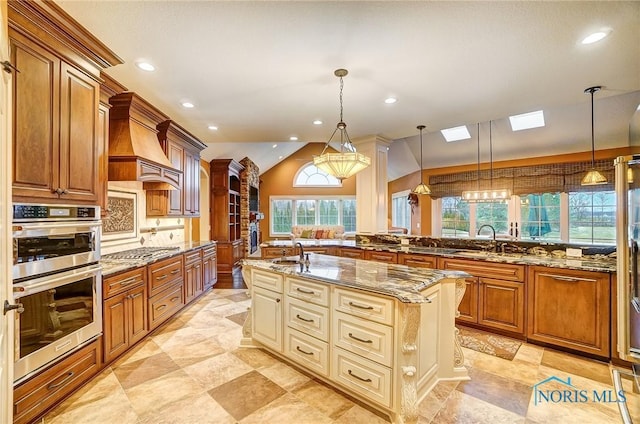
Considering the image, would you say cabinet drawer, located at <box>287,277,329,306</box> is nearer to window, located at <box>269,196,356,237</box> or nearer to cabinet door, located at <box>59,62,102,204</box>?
cabinet door, located at <box>59,62,102,204</box>

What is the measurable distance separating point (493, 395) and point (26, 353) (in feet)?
10.3

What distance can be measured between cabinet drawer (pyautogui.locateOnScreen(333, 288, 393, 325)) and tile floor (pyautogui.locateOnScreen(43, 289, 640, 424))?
667 mm

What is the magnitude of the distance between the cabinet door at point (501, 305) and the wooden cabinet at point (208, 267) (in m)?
3.97

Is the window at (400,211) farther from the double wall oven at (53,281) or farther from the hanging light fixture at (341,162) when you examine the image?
the double wall oven at (53,281)

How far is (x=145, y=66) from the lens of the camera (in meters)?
2.58

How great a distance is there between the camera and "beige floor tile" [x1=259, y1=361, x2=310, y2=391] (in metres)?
2.32

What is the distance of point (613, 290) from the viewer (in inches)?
102

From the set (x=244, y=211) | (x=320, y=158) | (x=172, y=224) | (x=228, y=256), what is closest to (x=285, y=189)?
(x=244, y=211)

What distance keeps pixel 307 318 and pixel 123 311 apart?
174 cm

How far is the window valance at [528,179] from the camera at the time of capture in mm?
5630

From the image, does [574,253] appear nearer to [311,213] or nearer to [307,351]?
[307,351]

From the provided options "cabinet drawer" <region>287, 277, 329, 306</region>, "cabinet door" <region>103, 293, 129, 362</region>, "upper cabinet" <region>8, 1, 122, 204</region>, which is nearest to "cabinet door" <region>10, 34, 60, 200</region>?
"upper cabinet" <region>8, 1, 122, 204</region>

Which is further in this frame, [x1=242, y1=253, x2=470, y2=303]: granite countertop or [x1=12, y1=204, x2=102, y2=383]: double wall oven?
[x1=242, y1=253, x2=470, y2=303]: granite countertop

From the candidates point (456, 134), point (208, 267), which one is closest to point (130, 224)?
point (208, 267)
